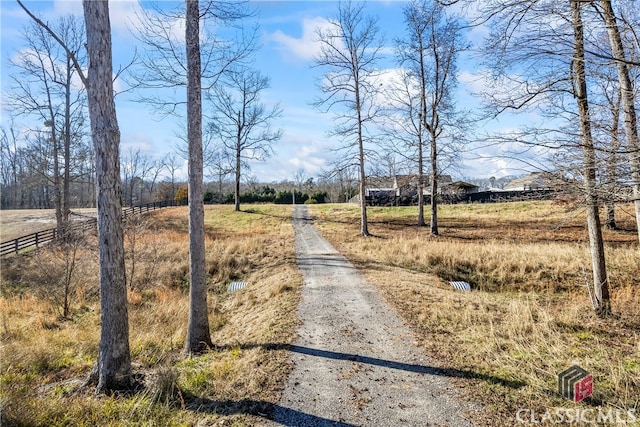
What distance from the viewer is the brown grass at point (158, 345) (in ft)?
12.8

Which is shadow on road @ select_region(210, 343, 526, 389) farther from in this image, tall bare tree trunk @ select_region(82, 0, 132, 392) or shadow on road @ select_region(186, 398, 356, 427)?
tall bare tree trunk @ select_region(82, 0, 132, 392)

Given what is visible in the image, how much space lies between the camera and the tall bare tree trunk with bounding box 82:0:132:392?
14.4 ft

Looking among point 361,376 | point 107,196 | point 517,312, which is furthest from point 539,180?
point 107,196

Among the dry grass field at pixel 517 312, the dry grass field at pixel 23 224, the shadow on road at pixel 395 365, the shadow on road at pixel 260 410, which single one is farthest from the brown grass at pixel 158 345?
the dry grass field at pixel 23 224

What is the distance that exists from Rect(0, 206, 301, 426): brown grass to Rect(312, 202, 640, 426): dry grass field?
267cm

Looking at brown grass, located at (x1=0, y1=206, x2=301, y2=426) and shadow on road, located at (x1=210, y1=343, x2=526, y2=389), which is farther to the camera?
shadow on road, located at (x1=210, y1=343, x2=526, y2=389)

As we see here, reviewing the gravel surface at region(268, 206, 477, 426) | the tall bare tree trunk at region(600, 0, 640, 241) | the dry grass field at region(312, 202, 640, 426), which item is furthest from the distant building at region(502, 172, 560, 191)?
the gravel surface at region(268, 206, 477, 426)

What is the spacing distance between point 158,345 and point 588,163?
7.58m

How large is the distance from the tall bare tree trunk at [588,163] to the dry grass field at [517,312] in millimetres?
347

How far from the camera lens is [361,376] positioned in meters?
4.69

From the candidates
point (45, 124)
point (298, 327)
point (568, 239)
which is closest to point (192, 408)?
point (298, 327)

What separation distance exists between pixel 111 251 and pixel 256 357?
263 cm

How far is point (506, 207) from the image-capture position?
3058 cm

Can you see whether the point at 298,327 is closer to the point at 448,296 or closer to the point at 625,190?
the point at 448,296
